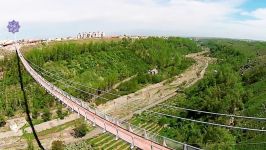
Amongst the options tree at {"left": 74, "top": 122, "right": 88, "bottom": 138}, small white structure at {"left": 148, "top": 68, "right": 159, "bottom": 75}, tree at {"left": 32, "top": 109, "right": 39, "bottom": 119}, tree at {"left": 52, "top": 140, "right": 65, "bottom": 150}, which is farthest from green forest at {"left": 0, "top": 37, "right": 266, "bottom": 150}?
tree at {"left": 52, "top": 140, "right": 65, "bottom": 150}

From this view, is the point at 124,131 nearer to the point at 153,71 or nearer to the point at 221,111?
the point at 221,111

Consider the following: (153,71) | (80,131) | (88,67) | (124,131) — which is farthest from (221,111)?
(153,71)

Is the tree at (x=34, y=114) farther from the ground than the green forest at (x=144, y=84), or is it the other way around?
the green forest at (x=144, y=84)

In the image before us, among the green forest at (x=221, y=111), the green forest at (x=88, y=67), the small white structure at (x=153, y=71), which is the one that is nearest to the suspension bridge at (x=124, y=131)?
the green forest at (x=221, y=111)

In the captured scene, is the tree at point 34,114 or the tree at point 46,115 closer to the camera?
the tree at point 46,115

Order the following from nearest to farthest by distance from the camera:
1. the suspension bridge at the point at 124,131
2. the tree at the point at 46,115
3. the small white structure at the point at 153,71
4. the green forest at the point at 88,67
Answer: the suspension bridge at the point at 124,131 < the tree at the point at 46,115 < the green forest at the point at 88,67 < the small white structure at the point at 153,71

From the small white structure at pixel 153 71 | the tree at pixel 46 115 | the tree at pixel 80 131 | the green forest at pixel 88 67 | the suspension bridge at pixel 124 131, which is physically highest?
the suspension bridge at pixel 124 131

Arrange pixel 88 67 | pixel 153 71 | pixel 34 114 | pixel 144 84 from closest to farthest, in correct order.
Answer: pixel 34 114 → pixel 88 67 → pixel 144 84 → pixel 153 71

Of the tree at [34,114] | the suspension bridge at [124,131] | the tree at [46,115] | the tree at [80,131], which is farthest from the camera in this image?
the tree at [34,114]

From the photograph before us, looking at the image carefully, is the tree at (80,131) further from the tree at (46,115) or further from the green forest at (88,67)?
the green forest at (88,67)

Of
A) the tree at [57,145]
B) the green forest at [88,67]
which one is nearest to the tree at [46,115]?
the green forest at [88,67]
